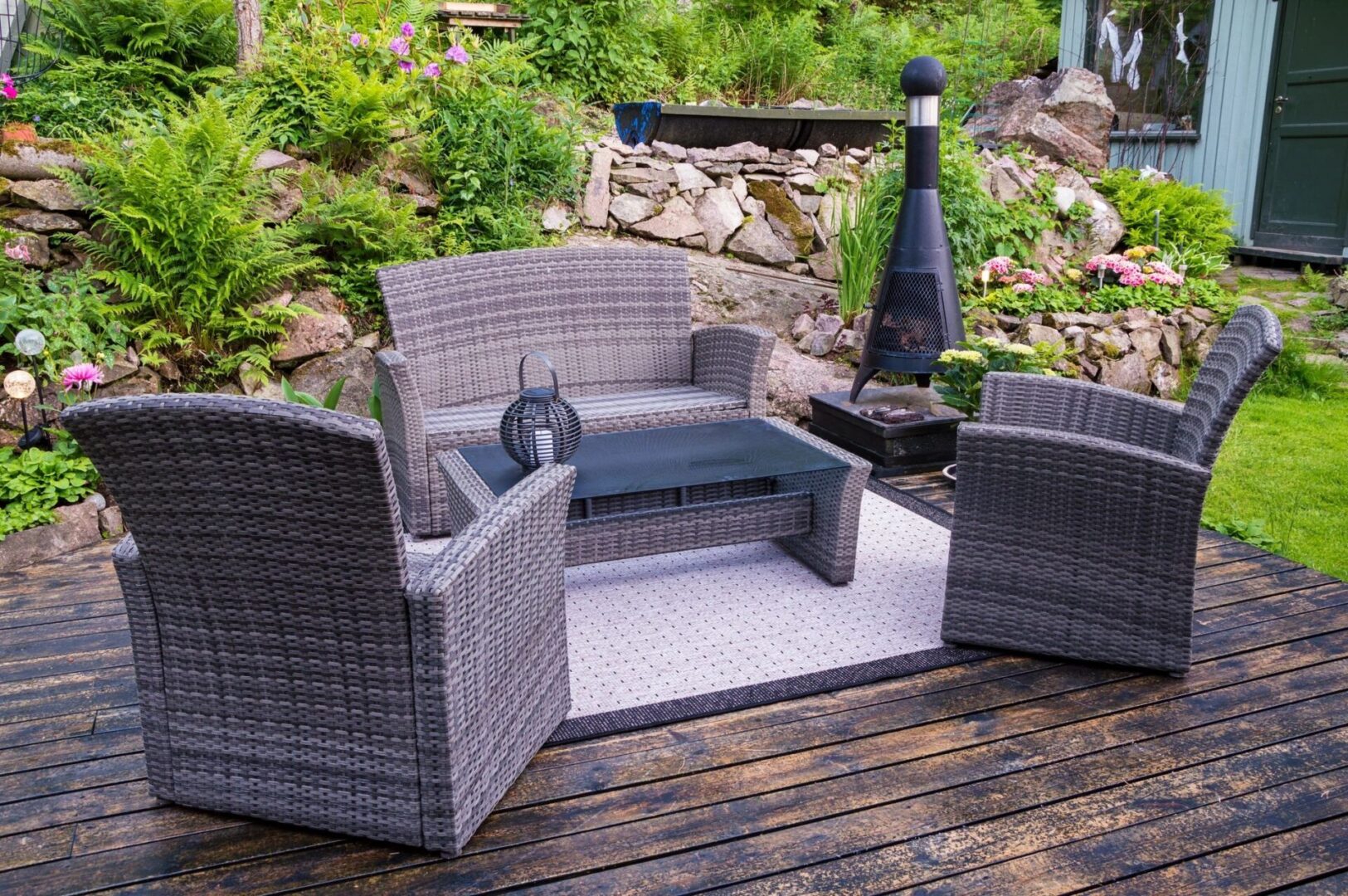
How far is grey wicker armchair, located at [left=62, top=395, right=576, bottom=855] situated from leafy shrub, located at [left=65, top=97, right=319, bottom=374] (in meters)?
2.44

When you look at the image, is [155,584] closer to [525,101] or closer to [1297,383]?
[525,101]

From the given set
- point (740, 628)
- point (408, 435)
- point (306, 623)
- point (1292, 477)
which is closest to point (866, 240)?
point (1292, 477)

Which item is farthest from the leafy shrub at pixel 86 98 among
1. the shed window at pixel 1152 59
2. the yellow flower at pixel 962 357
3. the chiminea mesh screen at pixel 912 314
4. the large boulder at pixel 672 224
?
the shed window at pixel 1152 59

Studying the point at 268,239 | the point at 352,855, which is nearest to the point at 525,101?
the point at 268,239

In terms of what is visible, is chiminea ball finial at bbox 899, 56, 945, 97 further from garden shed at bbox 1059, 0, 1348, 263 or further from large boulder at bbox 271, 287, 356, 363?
garden shed at bbox 1059, 0, 1348, 263

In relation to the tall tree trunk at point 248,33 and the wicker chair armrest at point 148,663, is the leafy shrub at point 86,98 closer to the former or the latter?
the tall tree trunk at point 248,33

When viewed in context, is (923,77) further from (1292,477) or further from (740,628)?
(740,628)

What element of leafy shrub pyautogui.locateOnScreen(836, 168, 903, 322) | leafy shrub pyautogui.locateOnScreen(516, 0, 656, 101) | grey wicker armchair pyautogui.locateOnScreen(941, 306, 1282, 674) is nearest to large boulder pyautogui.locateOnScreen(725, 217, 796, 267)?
leafy shrub pyautogui.locateOnScreen(836, 168, 903, 322)

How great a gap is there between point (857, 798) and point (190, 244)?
3.38 meters

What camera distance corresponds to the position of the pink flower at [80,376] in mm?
3654

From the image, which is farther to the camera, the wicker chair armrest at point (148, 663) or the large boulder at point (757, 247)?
the large boulder at point (757, 247)

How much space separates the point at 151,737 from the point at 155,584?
1.14 ft

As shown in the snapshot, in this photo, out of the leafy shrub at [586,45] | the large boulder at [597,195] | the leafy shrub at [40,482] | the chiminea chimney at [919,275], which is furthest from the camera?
the leafy shrub at [586,45]

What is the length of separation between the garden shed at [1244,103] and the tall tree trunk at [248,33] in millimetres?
6482
